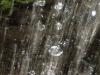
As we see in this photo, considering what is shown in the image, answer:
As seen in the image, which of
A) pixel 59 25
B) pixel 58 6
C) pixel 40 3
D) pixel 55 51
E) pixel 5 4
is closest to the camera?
pixel 55 51

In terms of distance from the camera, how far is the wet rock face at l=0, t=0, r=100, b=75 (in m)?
8.47

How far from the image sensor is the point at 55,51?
29.7ft

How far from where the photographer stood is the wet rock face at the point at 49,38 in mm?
8469

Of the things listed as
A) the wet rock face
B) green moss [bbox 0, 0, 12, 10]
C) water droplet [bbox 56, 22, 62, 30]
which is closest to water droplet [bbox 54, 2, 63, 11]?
the wet rock face

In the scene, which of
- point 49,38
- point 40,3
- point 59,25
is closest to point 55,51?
point 49,38

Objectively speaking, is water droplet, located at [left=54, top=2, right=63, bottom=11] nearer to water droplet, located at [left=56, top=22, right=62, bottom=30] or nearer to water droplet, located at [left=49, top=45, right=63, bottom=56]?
water droplet, located at [left=56, top=22, right=62, bottom=30]

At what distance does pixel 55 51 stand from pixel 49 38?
2.61ft

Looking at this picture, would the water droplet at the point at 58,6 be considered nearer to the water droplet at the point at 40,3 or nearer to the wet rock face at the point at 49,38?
the wet rock face at the point at 49,38

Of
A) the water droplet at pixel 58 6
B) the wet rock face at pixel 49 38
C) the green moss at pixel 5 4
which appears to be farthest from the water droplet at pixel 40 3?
the green moss at pixel 5 4

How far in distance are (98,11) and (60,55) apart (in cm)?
421

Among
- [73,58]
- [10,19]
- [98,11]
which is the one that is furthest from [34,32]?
[98,11]

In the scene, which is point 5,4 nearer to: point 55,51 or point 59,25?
point 59,25

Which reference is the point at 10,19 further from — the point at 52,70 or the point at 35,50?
the point at 52,70

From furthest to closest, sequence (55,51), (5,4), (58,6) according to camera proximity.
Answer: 1. (58,6)
2. (5,4)
3. (55,51)
